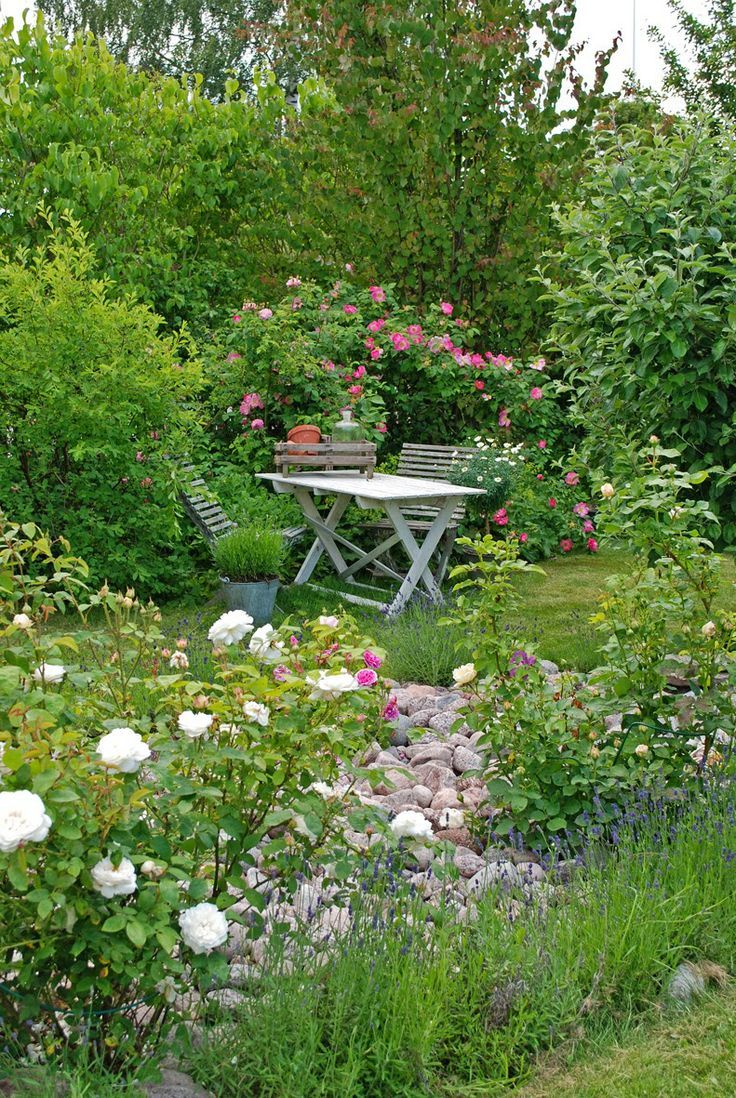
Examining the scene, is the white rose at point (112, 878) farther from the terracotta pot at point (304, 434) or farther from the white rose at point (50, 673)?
the terracotta pot at point (304, 434)

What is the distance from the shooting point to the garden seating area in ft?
6.75

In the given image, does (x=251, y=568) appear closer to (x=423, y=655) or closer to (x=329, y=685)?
(x=423, y=655)

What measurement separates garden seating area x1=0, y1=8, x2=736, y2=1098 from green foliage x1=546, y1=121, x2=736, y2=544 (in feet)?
0.08

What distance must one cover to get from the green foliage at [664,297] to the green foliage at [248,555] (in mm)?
1993

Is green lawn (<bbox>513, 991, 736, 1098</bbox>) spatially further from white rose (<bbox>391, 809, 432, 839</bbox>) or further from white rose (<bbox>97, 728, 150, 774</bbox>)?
white rose (<bbox>97, 728, 150, 774</bbox>)

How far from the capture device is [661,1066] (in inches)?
86.5

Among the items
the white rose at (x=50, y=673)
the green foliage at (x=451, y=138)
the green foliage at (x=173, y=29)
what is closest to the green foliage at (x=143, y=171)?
the green foliage at (x=451, y=138)

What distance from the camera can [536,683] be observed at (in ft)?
10.6

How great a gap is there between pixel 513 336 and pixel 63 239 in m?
3.58

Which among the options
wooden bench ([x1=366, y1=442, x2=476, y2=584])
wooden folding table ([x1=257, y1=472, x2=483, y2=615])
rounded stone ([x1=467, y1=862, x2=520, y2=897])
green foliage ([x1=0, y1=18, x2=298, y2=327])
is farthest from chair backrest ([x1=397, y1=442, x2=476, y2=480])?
rounded stone ([x1=467, y1=862, x2=520, y2=897])

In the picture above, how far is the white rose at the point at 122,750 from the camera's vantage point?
71.4 inches

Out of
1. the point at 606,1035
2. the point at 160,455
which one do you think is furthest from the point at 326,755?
the point at 160,455

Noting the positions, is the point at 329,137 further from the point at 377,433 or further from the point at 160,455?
the point at 160,455

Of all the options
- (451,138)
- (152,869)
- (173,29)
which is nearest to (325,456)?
(451,138)
